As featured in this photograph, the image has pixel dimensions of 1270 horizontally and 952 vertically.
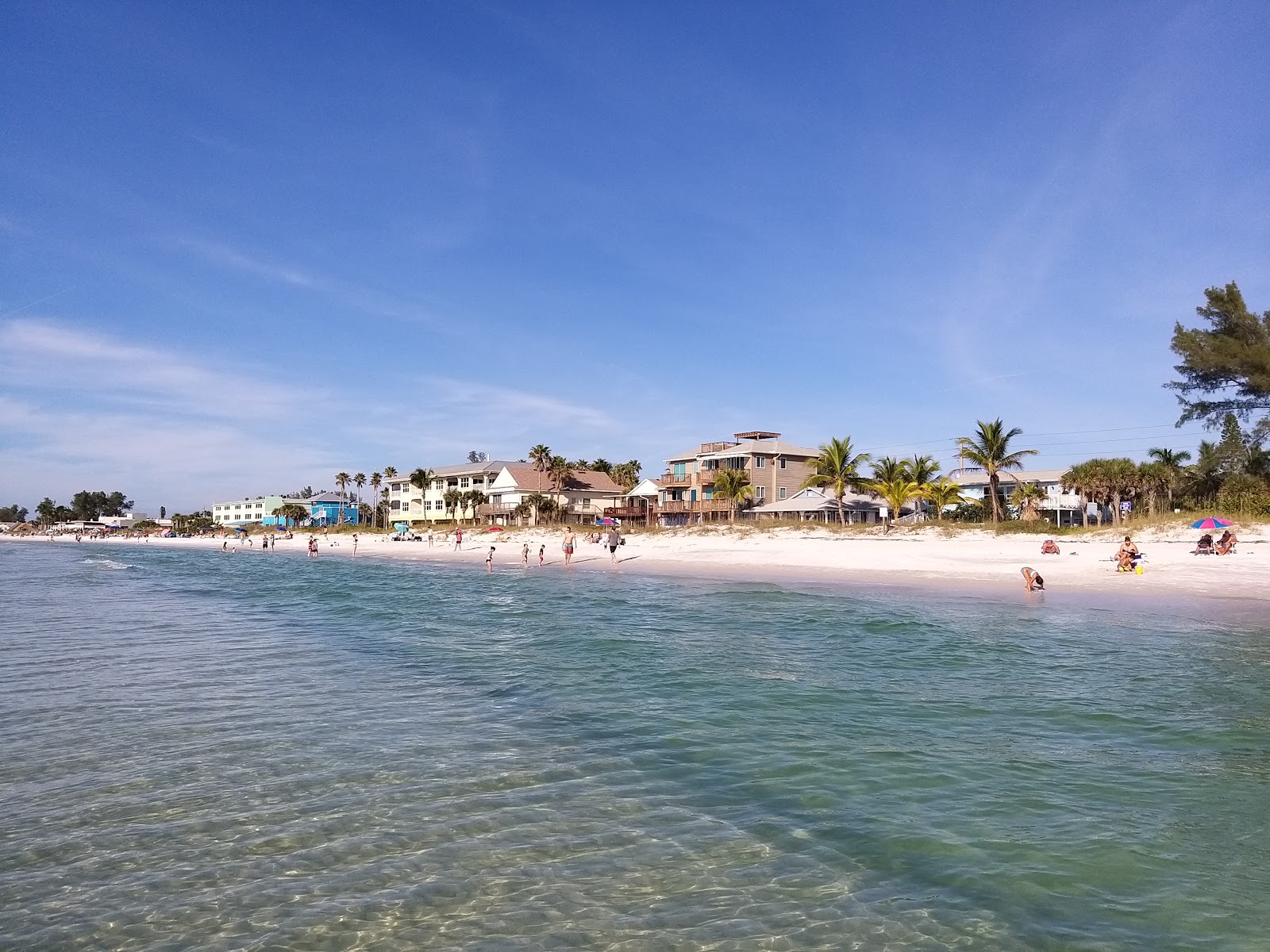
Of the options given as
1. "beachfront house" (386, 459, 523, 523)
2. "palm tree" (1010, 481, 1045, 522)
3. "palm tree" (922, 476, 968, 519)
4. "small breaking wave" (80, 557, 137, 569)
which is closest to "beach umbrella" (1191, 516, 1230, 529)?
"palm tree" (1010, 481, 1045, 522)

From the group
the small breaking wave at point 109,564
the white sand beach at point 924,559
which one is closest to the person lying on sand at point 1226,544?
the white sand beach at point 924,559

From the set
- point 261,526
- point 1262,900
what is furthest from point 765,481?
point 261,526

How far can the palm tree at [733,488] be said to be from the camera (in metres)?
72.8

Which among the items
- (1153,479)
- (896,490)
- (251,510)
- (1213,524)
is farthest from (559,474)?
(251,510)

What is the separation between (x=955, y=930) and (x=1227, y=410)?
5199 centimetres

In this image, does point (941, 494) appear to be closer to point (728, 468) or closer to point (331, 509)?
point (728, 468)

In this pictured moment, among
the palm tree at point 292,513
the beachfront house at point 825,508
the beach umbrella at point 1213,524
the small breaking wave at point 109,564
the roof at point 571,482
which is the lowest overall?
the small breaking wave at point 109,564

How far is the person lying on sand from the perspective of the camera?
32.5 metres

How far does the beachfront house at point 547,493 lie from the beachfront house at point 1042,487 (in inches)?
1511

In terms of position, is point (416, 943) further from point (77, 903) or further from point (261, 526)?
point (261, 526)

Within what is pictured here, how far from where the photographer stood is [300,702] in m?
11.3

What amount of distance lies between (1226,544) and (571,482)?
71.9m

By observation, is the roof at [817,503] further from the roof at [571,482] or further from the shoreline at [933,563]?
→ the roof at [571,482]

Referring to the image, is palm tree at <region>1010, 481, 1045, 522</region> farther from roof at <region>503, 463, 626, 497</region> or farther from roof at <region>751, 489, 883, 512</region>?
roof at <region>503, 463, 626, 497</region>
